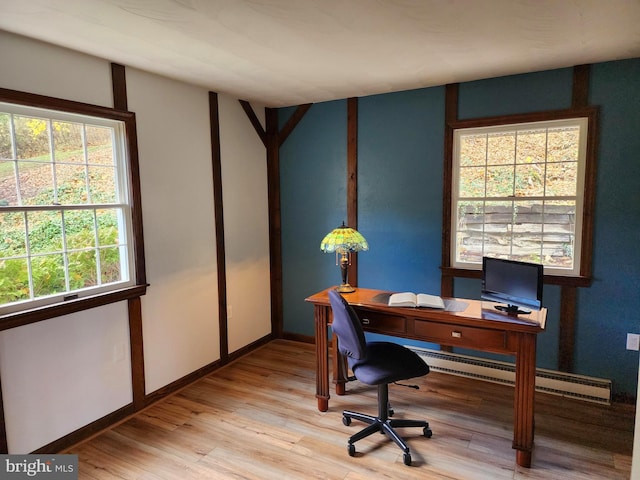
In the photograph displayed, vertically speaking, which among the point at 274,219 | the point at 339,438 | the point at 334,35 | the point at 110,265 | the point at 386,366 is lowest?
the point at 339,438

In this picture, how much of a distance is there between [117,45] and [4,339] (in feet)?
5.97

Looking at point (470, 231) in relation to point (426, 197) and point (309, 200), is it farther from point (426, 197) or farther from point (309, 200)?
point (309, 200)

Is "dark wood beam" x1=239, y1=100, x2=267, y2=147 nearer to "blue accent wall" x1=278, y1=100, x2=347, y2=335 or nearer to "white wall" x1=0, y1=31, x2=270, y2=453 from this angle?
"white wall" x1=0, y1=31, x2=270, y2=453

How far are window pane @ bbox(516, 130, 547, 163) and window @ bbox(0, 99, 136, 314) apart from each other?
3.02 m

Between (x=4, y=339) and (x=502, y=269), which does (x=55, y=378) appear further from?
(x=502, y=269)

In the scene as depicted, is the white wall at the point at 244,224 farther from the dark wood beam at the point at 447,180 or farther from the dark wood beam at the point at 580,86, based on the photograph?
the dark wood beam at the point at 580,86

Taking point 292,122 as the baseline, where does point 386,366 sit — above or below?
below

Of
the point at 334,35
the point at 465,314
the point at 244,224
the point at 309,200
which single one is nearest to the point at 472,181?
the point at 465,314

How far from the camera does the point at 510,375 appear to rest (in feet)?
10.8

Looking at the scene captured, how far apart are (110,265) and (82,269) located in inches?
8.1

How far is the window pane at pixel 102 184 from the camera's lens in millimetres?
2738

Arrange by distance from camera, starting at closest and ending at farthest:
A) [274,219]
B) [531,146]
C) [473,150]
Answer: [531,146], [473,150], [274,219]

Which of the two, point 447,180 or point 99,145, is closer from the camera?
point 99,145

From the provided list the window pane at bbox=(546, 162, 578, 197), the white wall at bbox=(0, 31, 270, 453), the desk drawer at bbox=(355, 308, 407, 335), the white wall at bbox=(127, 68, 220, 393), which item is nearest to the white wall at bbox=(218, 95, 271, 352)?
the white wall at bbox=(0, 31, 270, 453)
